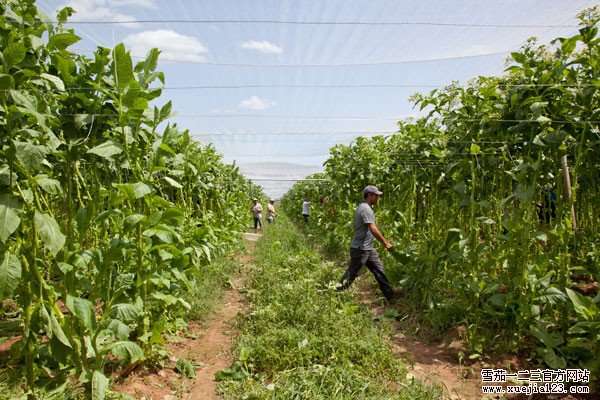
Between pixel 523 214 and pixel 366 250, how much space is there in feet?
6.38

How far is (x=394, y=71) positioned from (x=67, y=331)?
589 cm

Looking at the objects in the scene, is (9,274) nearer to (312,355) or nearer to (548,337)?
(312,355)

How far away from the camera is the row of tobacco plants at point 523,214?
9.73 feet

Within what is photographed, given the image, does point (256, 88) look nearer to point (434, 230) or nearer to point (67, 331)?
point (434, 230)

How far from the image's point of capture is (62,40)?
2213 millimetres

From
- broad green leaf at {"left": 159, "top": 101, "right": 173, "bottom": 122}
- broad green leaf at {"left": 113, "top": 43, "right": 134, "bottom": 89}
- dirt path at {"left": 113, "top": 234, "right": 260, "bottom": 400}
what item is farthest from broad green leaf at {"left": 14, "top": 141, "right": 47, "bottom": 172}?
dirt path at {"left": 113, "top": 234, "right": 260, "bottom": 400}

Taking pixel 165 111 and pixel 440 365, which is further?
pixel 440 365

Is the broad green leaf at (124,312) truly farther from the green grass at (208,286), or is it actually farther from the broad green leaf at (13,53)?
the broad green leaf at (13,53)

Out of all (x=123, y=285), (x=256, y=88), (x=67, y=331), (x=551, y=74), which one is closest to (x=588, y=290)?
(x=551, y=74)

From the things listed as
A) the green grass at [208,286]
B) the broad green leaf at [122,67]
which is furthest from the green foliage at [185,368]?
the broad green leaf at [122,67]

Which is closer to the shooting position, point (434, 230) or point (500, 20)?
point (434, 230)

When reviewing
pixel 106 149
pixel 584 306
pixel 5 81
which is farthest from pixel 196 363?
pixel 584 306

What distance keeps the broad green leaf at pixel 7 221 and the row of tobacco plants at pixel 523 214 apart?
3.23 m

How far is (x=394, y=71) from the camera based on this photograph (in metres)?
6.52
